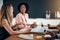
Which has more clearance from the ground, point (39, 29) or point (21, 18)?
point (21, 18)

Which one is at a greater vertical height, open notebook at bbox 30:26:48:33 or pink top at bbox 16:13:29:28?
pink top at bbox 16:13:29:28

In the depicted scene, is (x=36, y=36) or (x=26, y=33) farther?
(x=26, y=33)

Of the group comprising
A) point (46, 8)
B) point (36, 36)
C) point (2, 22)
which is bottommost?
point (36, 36)

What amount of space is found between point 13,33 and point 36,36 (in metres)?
0.42

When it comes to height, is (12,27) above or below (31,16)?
below

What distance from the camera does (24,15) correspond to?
9.23ft

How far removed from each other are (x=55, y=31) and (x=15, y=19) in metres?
0.71

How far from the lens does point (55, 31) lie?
268cm

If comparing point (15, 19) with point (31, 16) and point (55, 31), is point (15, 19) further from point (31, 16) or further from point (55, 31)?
point (55, 31)

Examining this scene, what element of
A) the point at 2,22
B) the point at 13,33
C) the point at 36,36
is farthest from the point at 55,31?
the point at 2,22

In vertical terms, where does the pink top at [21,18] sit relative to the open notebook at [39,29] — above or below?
above

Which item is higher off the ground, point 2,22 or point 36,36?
point 2,22

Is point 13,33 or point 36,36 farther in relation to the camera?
point 13,33

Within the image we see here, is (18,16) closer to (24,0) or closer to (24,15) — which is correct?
(24,15)
